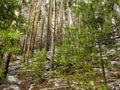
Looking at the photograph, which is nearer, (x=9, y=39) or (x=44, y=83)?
(x=9, y=39)

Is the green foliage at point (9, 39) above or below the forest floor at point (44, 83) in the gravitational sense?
above

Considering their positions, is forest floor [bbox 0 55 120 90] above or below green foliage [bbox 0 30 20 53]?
below

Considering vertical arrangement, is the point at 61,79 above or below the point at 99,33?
below

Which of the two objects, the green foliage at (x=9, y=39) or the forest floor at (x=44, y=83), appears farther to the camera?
the forest floor at (x=44, y=83)

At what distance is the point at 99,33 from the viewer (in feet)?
29.7

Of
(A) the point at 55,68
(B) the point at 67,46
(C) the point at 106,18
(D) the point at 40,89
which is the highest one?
(C) the point at 106,18

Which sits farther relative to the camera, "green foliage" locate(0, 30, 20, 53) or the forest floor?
the forest floor

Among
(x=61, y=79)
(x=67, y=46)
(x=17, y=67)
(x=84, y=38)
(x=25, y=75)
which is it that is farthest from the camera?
(x=17, y=67)

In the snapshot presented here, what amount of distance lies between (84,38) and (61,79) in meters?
5.29

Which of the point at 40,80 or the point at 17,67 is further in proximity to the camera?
the point at 17,67

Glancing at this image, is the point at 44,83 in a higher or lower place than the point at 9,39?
lower

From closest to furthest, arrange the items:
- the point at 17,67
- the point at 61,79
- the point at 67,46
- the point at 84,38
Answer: the point at 84,38
the point at 67,46
the point at 61,79
the point at 17,67

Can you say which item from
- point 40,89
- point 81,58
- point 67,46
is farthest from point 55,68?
point 81,58

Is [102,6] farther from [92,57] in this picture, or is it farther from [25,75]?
[25,75]
